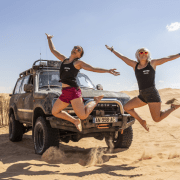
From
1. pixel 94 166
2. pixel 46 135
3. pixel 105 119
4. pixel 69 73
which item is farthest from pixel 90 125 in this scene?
pixel 69 73

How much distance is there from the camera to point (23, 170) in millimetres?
4309

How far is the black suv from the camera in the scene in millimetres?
4984

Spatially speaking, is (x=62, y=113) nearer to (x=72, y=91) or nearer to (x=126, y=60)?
(x=72, y=91)

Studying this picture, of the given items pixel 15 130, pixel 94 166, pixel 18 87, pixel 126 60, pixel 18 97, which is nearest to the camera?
pixel 94 166

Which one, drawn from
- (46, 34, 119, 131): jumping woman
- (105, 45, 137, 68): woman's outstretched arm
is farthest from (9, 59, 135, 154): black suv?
(105, 45, 137, 68): woman's outstretched arm

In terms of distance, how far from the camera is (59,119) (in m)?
4.89

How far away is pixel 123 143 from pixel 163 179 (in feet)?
8.65

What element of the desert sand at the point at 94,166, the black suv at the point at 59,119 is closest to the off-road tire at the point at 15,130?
the black suv at the point at 59,119

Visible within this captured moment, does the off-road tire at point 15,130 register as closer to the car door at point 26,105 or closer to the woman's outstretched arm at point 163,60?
the car door at point 26,105

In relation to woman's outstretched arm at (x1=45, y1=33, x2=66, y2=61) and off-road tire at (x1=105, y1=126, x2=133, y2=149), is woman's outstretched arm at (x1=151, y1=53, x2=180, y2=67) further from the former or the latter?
off-road tire at (x1=105, y1=126, x2=133, y2=149)

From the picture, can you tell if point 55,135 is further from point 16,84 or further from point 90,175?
point 16,84

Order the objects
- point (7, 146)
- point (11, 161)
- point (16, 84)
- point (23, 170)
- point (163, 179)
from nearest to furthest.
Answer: point (163, 179)
point (23, 170)
point (11, 161)
point (7, 146)
point (16, 84)

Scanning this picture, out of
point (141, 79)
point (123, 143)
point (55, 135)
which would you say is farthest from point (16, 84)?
point (141, 79)

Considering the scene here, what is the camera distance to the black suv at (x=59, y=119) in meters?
4.98
